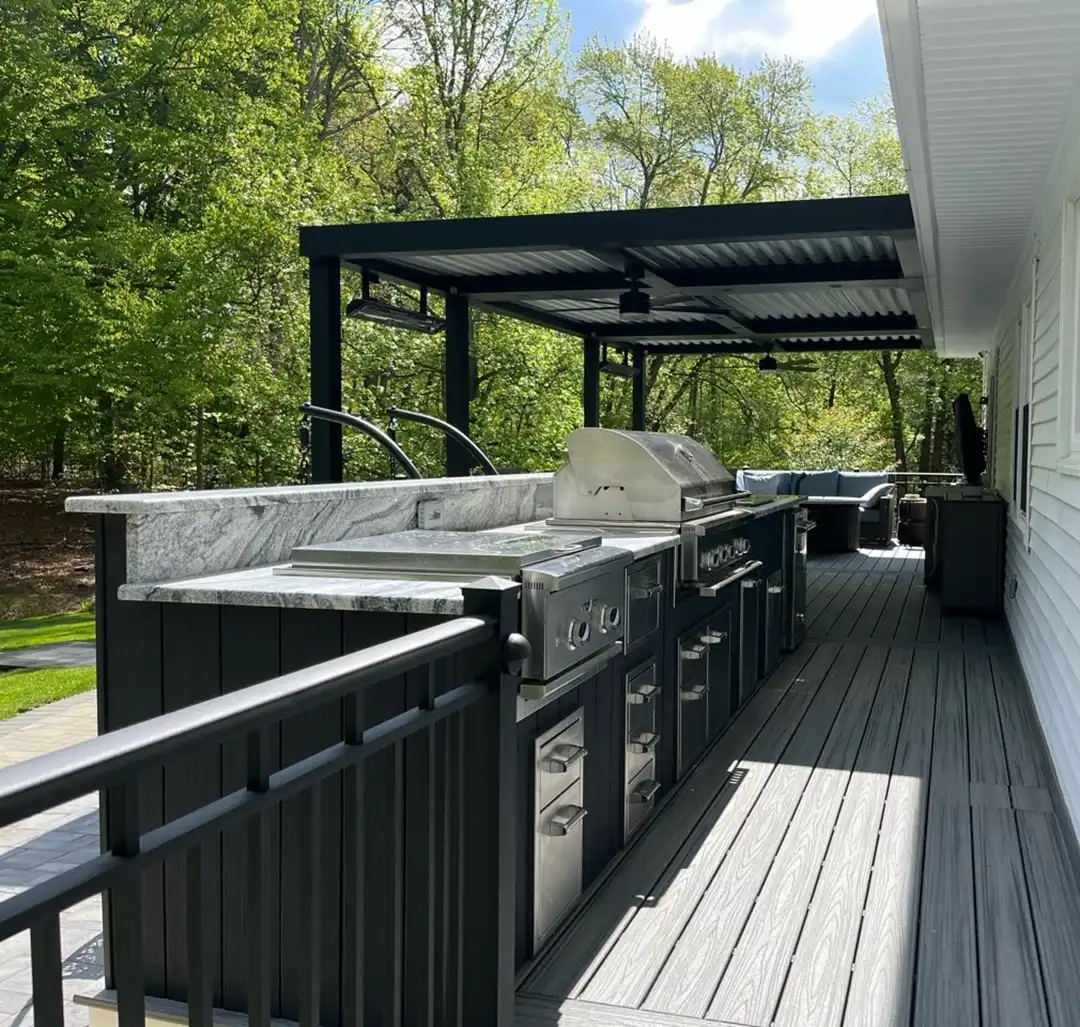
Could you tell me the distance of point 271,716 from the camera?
1.33 m

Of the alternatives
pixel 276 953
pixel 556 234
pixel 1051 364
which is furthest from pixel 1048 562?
pixel 276 953

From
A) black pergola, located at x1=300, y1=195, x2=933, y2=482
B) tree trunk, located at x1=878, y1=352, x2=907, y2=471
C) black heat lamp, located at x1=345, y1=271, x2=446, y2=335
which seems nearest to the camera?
black pergola, located at x1=300, y1=195, x2=933, y2=482

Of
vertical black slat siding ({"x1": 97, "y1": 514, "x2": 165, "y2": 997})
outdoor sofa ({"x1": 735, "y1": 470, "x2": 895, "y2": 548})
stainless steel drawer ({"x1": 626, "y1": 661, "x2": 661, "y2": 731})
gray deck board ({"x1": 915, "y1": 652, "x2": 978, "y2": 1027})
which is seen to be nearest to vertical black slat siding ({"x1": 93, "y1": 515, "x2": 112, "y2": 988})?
vertical black slat siding ({"x1": 97, "y1": 514, "x2": 165, "y2": 997})

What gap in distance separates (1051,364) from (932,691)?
5.73ft

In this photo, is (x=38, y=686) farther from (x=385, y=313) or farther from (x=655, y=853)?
(x=655, y=853)

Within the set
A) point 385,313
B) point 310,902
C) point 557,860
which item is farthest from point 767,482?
point 310,902

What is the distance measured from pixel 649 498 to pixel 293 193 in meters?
10.3

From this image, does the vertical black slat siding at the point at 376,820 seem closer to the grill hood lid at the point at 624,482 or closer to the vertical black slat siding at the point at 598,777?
the vertical black slat siding at the point at 598,777

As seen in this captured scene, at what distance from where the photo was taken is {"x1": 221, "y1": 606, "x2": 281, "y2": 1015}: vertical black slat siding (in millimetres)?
2354

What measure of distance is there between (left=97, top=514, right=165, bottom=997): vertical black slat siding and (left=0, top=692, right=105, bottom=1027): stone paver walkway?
0.48 ft

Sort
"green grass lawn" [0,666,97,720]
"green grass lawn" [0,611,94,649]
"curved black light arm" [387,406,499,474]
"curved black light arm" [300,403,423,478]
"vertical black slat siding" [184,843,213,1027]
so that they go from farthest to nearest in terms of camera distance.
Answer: "green grass lawn" [0,611,94,649], "green grass lawn" [0,666,97,720], "curved black light arm" [387,406,499,474], "curved black light arm" [300,403,423,478], "vertical black slat siding" [184,843,213,1027]

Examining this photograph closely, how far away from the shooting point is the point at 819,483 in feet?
46.3

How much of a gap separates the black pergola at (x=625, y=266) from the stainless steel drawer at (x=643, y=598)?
9.32 feet

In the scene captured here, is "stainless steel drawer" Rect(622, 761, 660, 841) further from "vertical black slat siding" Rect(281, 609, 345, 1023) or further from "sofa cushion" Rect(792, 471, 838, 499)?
"sofa cushion" Rect(792, 471, 838, 499)
